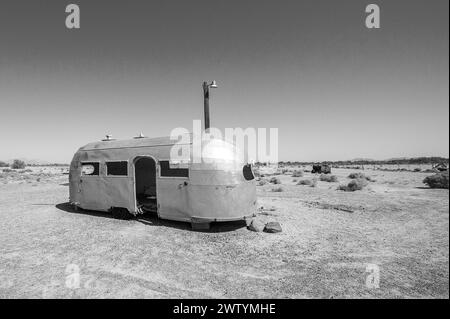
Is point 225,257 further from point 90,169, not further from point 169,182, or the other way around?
point 90,169

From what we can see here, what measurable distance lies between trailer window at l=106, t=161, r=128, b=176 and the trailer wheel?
1360 mm

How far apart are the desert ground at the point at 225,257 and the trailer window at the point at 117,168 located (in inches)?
70.3

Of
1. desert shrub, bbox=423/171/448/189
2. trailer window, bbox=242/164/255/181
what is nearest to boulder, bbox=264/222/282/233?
trailer window, bbox=242/164/255/181

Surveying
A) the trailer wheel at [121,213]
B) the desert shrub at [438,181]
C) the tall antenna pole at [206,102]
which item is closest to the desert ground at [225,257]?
the trailer wheel at [121,213]

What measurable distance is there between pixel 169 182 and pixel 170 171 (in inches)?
14.4

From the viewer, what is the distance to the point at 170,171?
8.59m

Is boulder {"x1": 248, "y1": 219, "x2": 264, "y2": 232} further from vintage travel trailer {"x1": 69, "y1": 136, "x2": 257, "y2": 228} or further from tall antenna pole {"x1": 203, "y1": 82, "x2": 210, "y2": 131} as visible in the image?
tall antenna pole {"x1": 203, "y1": 82, "x2": 210, "y2": 131}

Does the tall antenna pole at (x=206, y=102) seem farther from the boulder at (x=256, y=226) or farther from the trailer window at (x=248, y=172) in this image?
the boulder at (x=256, y=226)

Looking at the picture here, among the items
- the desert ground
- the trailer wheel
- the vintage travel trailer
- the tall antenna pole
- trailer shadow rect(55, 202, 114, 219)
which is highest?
the tall antenna pole

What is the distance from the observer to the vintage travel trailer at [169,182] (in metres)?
7.97

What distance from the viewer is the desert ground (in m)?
4.72
